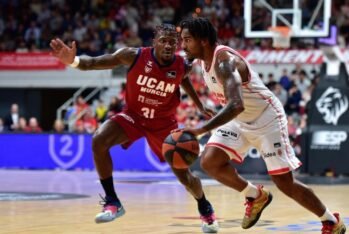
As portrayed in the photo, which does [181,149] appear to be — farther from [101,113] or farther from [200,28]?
[101,113]

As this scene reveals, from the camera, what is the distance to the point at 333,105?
16266 millimetres

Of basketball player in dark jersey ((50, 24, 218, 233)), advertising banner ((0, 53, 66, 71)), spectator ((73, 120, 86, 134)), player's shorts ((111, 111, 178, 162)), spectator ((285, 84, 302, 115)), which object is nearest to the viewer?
basketball player in dark jersey ((50, 24, 218, 233))

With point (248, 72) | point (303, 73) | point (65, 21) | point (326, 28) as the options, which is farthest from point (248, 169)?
point (65, 21)

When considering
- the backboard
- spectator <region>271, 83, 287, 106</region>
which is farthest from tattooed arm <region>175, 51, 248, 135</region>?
spectator <region>271, 83, 287, 106</region>

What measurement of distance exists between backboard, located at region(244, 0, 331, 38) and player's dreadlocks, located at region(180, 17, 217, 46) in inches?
392

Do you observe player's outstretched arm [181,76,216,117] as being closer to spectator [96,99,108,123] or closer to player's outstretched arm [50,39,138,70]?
player's outstretched arm [50,39,138,70]

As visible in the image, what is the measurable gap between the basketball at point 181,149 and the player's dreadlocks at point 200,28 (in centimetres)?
88

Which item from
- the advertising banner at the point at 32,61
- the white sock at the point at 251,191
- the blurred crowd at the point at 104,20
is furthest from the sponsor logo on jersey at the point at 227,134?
the advertising banner at the point at 32,61

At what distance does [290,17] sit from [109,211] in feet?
33.4

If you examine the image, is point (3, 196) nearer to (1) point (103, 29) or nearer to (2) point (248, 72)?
(2) point (248, 72)

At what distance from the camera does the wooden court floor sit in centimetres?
789

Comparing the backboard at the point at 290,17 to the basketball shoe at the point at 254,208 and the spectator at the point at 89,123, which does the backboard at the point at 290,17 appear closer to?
the spectator at the point at 89,123

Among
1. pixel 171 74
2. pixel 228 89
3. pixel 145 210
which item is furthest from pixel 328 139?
pixel 228 89

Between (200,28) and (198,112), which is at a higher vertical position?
(200,28)
